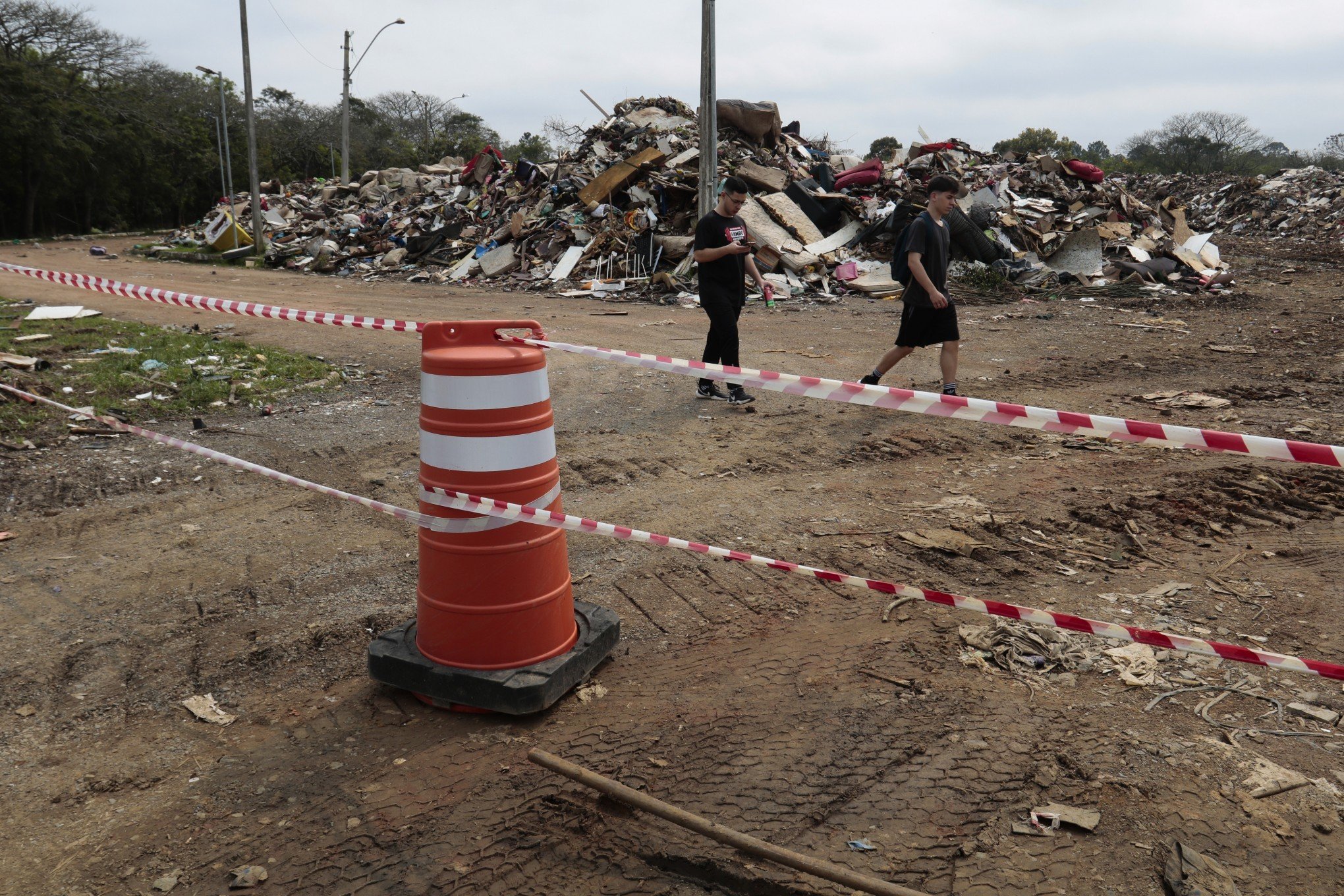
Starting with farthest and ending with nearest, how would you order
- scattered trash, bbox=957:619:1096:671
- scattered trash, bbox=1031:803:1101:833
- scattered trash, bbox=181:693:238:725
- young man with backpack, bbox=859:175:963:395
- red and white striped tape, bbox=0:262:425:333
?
young man with backpack, bbox=859:175:963:395, red and white striped tape, bbox=0:262:425:333, scattered trash, bbox=957:619:1096:671, scattered trash, bbox=181:693:238:725, scattered trash, bbox=1031:803:1101:833

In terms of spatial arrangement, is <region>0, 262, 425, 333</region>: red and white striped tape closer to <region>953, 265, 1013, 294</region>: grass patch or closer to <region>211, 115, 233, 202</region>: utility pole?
<region>953, 265, 1013, 294</region>: grass patch

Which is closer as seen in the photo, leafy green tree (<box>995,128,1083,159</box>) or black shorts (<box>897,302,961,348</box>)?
black shorts (<box>897,302,961,348</box>)

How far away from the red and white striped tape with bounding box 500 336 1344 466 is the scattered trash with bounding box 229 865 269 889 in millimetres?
1802

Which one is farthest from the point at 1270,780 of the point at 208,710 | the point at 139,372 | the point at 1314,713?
the point at 139,372

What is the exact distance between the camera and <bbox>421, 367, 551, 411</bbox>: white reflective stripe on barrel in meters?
2.92

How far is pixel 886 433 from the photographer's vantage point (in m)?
6.38

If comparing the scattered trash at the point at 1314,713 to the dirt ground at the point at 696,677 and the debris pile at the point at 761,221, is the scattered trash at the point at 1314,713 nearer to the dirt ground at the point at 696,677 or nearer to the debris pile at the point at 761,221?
the dirt ground at the point at 696,677

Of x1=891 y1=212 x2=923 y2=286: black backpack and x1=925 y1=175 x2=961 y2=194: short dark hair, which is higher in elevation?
x1=925 y1=175 x2=961 y2=194: short dark hair

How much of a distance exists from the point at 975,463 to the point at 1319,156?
2266 inches

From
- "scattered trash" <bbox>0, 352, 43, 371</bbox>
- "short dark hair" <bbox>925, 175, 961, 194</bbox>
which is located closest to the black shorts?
"short dark hair" <bbox>925, 175, 961, 194</bbox>

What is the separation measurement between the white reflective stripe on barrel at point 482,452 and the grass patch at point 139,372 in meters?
4.61

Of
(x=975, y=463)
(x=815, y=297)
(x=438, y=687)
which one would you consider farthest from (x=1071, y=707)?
(x=815, y=297)

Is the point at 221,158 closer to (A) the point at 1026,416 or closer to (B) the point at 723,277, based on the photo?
(B) the point at 723,277

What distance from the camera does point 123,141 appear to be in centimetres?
3859
